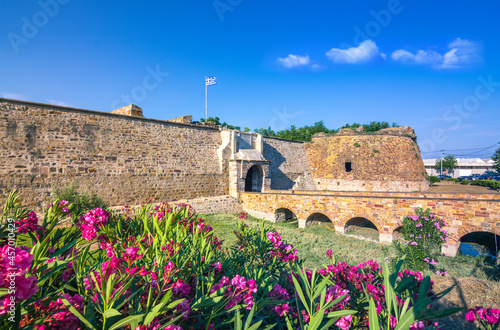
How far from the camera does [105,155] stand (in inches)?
432

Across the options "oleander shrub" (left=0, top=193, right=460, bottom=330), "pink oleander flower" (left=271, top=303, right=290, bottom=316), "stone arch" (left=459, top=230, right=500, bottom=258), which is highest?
"oleander shrub" (left=0, top=193, right=460, bottom=330)

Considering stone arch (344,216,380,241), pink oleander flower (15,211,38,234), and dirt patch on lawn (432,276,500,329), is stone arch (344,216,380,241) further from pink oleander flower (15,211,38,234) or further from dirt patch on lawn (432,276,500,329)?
pink oleander flower (15,211,38,234)

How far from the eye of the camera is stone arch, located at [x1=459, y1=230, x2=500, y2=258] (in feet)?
34.9

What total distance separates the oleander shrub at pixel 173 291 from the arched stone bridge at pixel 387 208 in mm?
7401

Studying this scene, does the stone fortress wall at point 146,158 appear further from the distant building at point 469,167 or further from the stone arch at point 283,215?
the distant building at point 469,167

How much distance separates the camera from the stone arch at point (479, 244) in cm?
1064

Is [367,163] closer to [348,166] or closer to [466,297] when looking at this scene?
[348,166]

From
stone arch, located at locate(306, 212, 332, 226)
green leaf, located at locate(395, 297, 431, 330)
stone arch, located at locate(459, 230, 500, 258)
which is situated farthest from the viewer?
stone arch, located at locate(306, 212, 332, 226)

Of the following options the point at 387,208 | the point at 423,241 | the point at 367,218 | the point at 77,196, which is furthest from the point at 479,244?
the point at 77,196

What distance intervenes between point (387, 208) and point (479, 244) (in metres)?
5.38

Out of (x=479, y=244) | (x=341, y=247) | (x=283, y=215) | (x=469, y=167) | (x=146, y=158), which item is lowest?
(x=479, y=244)

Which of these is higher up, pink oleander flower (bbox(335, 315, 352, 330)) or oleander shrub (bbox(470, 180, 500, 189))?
pink oleander flower (bbox(335, 315, 352, 330))

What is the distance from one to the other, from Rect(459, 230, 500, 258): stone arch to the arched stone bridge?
77.8 inches

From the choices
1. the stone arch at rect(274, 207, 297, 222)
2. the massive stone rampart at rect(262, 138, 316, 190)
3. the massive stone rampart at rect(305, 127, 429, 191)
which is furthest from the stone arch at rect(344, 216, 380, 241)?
the massive stone rampart at rect(305, 127, 429, 191)
